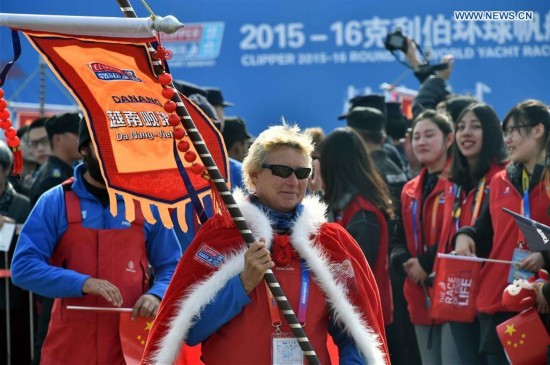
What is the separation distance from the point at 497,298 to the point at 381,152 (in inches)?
84.6

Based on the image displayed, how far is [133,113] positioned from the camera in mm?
4930

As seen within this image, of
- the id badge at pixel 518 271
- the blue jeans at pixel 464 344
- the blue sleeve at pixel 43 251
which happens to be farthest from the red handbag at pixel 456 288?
the blue sleeve at pixel 43 251

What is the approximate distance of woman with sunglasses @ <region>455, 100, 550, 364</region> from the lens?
709 centimetres

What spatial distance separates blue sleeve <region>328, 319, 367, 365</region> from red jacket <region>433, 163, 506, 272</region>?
8.99 ft

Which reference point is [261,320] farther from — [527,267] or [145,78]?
[527,267]

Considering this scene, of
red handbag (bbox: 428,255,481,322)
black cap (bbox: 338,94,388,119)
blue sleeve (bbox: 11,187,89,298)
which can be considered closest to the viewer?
blue sleeve (bbox: 11,187,89,298)

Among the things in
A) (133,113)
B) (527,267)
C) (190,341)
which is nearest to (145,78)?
(133,113)

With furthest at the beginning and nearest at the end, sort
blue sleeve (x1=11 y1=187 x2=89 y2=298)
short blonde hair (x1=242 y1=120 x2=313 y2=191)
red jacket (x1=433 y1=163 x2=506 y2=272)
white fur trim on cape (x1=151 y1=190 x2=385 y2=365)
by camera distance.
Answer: red jacket (x1=433 y1=163 x2=506 y2=272) → blue sleeve (x1=11 y1=187 x2=89 y2=298) → short blonde hair (x1=242 y1=120 x2=313 y2=191) → white fur trim on cape (x1=151 y1=190 x2=385 y2=365)

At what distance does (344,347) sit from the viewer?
496cm

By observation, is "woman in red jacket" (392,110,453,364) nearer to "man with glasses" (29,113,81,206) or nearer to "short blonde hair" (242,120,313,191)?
"man with glasses" (29,113,81,206)

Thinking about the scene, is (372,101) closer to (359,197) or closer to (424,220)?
(424,220)

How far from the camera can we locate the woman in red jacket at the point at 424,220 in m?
8.00

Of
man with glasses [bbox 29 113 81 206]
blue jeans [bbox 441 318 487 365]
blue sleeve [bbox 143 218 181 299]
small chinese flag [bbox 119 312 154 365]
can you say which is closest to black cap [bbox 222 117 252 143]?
man with glasses [bbox 29 113 81 206]

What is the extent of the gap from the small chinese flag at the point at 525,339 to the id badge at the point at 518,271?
0.29 meters
